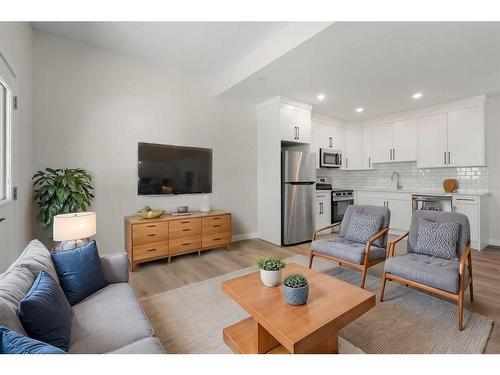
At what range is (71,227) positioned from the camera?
2.00 metres

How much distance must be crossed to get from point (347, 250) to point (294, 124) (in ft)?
8.49

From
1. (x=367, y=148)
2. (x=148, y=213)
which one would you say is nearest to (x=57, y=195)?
(x=148, y=213)

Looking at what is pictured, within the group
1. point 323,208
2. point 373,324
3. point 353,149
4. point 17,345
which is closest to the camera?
point 17,345

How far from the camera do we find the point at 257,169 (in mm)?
4738

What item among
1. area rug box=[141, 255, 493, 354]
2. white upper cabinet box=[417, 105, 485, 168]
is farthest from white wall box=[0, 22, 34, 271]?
white upper cabinet box=[417, 105, 485, 168]

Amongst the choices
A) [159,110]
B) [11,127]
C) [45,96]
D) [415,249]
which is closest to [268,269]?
[415,249]

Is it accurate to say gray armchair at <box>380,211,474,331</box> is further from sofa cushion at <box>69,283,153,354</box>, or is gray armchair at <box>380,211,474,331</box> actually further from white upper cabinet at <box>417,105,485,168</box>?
white upper cabinet at <box>417,105,485,168</box>

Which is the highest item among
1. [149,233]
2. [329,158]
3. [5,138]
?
[329,158]

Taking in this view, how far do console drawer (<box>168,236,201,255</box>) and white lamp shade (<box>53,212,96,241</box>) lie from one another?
51.5 inches

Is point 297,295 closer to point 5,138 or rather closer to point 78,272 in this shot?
point 78,272

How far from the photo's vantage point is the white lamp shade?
6.48 feet

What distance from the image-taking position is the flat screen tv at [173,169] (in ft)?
11.4
